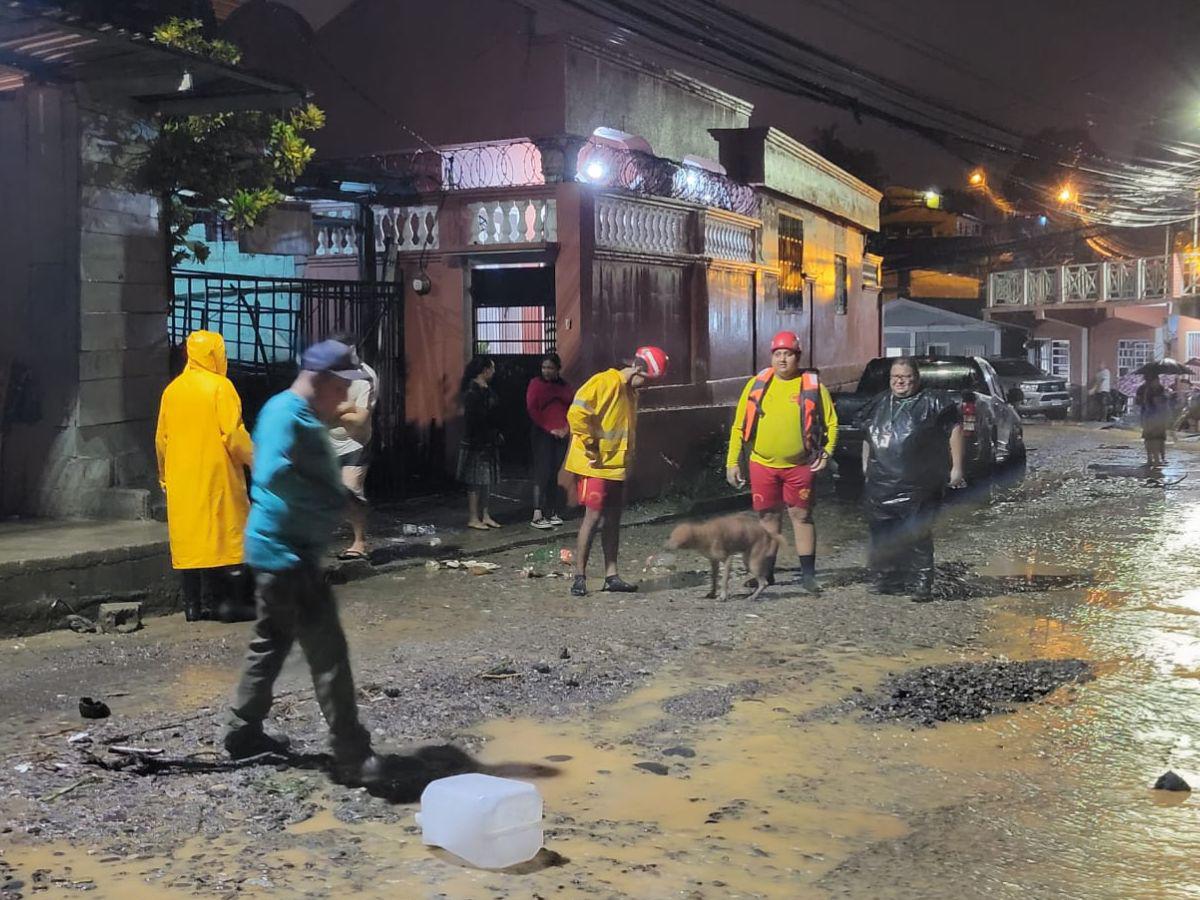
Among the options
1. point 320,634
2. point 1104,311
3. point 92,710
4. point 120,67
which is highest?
point 1104,311

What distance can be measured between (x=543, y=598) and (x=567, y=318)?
5.26 meters

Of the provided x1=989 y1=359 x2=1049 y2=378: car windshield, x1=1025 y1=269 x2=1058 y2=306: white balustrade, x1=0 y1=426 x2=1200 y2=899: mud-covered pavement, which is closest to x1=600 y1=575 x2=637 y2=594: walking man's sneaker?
x1=0 y1=426 x2=1200 y2=899: mud-covered pavement

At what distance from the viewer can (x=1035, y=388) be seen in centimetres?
3045

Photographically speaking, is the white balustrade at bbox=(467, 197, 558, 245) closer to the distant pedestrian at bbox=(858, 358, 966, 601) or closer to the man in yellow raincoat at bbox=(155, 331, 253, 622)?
the distant pedestrian at bbox=(858, 358, 966, 601)

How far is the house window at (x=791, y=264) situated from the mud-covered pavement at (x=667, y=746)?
11587mm

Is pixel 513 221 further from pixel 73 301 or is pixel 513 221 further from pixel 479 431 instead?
pixel 73 301

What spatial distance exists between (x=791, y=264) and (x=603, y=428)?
12.9 metres

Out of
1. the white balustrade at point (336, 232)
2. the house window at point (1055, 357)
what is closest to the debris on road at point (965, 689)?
the white balustrade at point (336, 232)

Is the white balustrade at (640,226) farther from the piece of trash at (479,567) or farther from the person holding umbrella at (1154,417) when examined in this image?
the person holding umbrella at (1154,417)

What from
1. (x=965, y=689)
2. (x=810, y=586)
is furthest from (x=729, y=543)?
(x=965, y=689)

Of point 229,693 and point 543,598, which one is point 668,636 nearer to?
point 543,598

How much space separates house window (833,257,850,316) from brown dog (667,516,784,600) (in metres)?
16.6

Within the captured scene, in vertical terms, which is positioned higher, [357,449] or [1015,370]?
[1015,370]

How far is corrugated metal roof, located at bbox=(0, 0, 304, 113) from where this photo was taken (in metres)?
7.81
